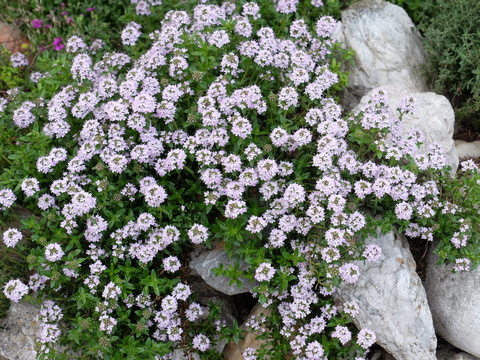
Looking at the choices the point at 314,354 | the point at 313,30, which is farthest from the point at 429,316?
the point at 313,30

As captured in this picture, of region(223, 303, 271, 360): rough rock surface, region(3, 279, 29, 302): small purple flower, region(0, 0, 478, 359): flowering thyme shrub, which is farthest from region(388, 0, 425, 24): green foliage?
region(3, 279, 29, 302): small purple flower

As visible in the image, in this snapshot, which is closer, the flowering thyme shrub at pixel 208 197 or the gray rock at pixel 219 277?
the flowering thyme shrub at pixel 208 197

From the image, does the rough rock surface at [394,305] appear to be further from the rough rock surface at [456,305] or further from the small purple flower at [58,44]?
the small purple flower at [58,44]

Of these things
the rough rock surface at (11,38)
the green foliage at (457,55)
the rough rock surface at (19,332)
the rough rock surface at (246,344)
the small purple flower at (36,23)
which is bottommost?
the rough rock surface at (19,332)

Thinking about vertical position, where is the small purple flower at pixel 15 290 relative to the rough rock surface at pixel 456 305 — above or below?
below

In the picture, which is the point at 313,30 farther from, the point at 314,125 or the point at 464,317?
the point at 464,317

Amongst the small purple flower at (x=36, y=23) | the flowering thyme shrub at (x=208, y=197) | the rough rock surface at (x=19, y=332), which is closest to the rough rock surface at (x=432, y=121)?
the flowering thyme shrub at (x=208, y=197)

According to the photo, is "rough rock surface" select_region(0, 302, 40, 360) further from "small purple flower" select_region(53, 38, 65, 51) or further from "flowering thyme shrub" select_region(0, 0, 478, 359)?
"small purple flower" select_region(53, 38, 65, 51)

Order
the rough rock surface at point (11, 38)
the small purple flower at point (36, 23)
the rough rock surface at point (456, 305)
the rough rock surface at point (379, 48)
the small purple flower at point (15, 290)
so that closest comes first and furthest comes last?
the small purple flower at point (15, 290), the rough rock surface at point (456, 305), the rough rock surface at point (379, 48), the small purple flower at point (36, 23), the rough rock surface at point (11, 38)
